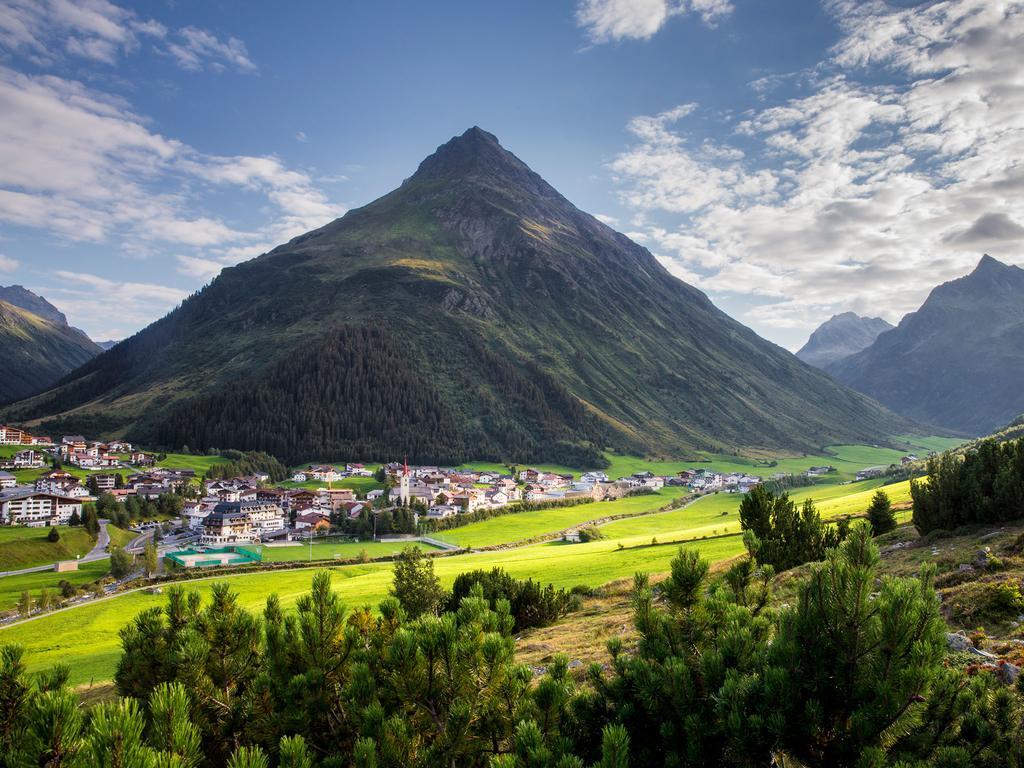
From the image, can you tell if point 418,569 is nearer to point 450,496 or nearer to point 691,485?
point 450,496

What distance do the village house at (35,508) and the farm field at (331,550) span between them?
4498 centimetres

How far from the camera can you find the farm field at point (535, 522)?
98375 mm

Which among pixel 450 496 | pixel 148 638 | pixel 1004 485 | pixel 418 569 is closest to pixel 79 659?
pixel 418 569

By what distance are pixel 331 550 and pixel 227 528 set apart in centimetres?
2481

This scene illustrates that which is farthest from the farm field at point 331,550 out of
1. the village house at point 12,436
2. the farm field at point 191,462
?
the village house at point 12,436

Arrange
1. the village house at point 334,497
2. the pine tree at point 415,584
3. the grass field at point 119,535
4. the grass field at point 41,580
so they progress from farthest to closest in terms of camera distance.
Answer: the village house at point 334,497
the grass field at point 119,535
the grass field at point 41,580
the pine tree at point 415,584

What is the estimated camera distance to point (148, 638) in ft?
29.5

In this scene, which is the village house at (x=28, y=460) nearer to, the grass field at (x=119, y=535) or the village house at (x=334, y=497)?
the grass field at (x=119, y=535)

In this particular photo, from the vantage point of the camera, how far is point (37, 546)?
282 feet

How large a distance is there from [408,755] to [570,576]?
44.4m

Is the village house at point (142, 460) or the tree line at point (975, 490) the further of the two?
the village house at point (142, 460)

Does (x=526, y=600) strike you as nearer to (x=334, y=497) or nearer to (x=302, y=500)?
(x=302, y=500)

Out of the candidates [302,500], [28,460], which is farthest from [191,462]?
[302,500]

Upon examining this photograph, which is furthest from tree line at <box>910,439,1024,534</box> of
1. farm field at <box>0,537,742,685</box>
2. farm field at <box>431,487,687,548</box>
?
farm field at <box>431,487,687,548</box>
